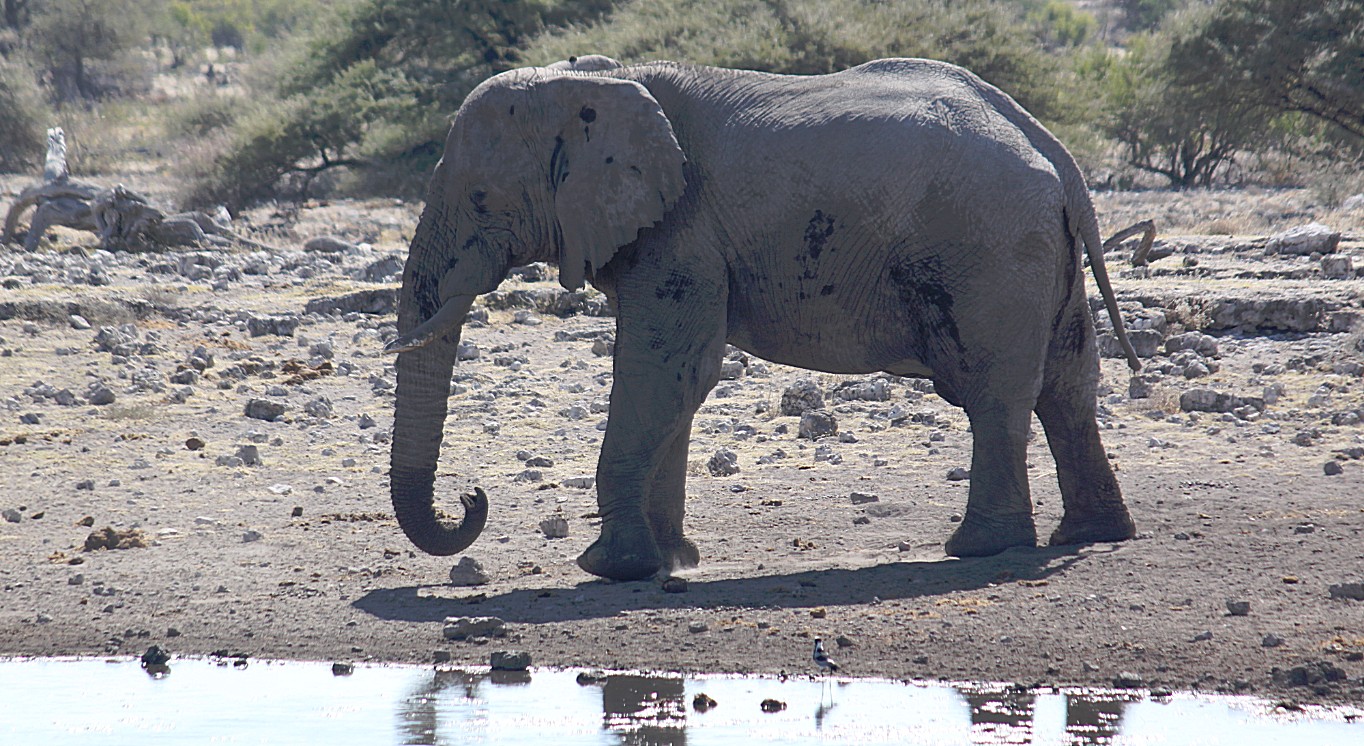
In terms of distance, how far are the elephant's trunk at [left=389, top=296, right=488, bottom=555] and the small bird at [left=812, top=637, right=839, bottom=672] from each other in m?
1.64

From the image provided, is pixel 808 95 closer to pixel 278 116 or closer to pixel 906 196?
pixel 906 196

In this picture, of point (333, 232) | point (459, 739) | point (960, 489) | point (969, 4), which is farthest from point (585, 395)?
point (969, 4)

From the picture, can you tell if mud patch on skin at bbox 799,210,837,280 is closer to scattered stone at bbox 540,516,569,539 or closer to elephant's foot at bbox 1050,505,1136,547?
elephant's foot at bbox 1050,505,1136,547

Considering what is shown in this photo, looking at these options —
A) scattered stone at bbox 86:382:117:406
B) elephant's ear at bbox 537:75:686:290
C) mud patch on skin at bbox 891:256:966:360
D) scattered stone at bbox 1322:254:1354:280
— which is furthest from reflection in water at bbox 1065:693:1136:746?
scattered stone at bbox 1322:254:1354:280

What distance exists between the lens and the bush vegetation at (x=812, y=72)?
907 inches

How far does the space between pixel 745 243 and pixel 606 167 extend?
0.61 metres

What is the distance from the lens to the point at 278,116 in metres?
26.3

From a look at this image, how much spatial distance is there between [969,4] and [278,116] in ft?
34.3

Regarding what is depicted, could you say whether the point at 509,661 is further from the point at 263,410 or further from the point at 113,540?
the point at 263,410

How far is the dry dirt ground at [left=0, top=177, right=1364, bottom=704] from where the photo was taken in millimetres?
5949

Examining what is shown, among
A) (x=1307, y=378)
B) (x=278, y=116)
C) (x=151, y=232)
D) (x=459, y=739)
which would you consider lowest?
(x=459, y=739)

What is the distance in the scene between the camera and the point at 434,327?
258 inches

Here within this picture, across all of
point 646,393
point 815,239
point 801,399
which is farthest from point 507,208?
point 801,399

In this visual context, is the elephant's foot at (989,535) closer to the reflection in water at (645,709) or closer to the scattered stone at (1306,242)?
the reflection in water at (645,709)
